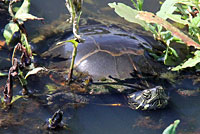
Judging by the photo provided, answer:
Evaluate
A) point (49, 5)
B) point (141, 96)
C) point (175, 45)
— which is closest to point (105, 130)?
point (141, 96)

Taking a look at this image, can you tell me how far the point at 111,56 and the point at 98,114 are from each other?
0.74 metres

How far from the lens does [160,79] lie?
132 inches

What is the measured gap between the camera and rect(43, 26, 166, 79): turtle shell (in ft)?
10.6

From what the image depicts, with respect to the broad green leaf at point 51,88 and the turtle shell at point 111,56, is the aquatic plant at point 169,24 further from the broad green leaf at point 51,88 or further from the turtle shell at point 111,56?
the broad green leaf at point 51,88

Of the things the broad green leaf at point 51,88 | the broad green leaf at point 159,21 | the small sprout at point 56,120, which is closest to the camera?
the small sprout at point 56,120

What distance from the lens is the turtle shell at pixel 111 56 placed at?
10.6ft

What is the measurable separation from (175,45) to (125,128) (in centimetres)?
165

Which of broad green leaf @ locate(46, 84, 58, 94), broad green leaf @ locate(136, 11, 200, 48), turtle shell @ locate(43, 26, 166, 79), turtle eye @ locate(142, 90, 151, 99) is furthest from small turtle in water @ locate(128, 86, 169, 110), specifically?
broad green leaf @ locate(46, 84, 58, 94)

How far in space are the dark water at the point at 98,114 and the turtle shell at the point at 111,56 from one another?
29cm

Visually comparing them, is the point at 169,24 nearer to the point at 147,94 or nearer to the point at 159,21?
the point at 159,21

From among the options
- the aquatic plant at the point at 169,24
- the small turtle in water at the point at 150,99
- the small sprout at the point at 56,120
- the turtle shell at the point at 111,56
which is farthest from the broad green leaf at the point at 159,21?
the small sprout at the point at 56,120

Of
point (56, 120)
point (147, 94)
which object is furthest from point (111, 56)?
point (56, 120)

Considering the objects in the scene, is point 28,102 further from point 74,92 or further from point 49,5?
point 49,5

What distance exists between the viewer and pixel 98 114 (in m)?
2.83
